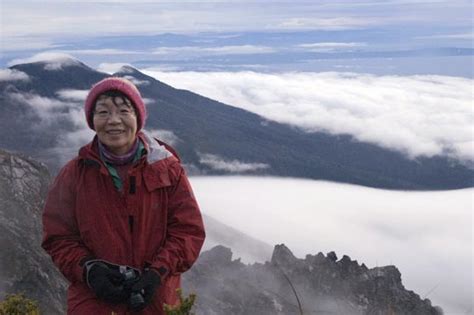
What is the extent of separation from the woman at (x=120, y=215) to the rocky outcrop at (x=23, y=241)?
39122 millimetres

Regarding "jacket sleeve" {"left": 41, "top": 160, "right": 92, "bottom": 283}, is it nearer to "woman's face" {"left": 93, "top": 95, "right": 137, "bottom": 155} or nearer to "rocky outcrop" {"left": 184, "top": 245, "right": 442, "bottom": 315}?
"woman's face" {"left": 93, "top": 95, "right": 137, "bottom": 155}

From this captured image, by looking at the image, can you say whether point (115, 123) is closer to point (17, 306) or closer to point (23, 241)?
point (17, 306)

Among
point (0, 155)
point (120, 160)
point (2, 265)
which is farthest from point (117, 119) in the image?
point (0, 155)

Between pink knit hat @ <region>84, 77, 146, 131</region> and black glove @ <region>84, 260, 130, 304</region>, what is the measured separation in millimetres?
1431

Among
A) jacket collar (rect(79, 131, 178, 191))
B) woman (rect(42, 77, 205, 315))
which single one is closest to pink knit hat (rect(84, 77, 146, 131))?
woman (rect(42, 77, 205, 315))

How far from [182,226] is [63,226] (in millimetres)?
1169

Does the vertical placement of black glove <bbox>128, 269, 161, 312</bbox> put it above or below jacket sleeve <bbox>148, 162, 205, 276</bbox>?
below

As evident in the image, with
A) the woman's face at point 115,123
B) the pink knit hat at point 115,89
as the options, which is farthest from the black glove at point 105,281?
the pink knit hat at point 115,89

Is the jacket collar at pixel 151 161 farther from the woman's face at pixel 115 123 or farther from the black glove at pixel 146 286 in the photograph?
the black glove at pixel 146 286

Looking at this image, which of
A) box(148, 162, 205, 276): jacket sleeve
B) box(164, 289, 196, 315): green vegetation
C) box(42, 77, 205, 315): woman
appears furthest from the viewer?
box(148, 162, 205, 276): jacket sleeve

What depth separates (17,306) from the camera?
6.16 meters

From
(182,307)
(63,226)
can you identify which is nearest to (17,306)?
(63,226)

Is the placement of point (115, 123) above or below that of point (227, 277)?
above

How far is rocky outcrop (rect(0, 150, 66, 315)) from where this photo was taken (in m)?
49.1
